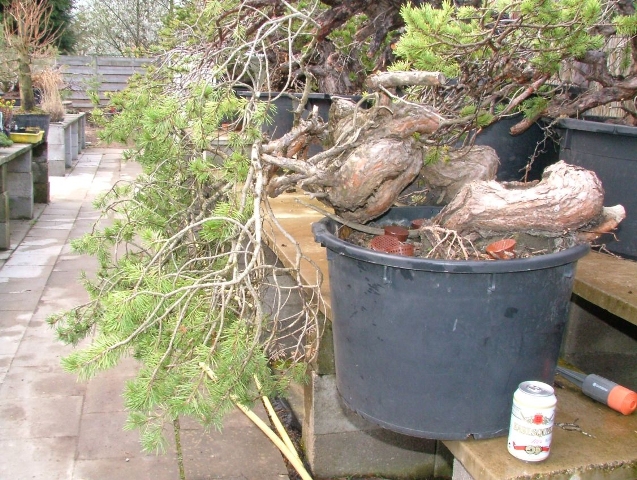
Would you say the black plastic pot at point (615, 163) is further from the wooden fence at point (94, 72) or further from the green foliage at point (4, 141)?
the wooden fence at point (94, 72)

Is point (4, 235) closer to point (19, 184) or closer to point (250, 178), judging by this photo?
point (19, 184)

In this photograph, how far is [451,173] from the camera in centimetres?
204

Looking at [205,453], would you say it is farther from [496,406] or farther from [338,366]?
[496,406]

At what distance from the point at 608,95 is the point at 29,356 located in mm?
2856

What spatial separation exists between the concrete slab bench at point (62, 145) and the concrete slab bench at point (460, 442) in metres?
6.51

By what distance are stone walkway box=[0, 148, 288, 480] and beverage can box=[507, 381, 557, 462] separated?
957 mm

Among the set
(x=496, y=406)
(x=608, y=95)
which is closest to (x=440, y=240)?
(x=496, y=406)

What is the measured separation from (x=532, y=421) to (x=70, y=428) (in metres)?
2.00

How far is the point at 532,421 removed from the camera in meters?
1.33

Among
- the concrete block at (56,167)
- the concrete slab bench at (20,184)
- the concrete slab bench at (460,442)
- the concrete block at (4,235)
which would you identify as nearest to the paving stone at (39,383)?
the concrete slab bench at (460,442)

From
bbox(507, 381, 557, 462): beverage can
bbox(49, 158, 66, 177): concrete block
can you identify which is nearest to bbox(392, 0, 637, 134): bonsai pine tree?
bbox(507, 381, 557, 462): beverage can

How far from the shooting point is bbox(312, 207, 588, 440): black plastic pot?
1.33 metres

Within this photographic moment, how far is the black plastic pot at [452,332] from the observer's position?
1332mm

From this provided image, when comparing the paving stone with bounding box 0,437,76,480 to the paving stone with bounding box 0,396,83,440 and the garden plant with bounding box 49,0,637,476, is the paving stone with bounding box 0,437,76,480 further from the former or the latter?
the garden plant with bounding box 49,0,637,476
